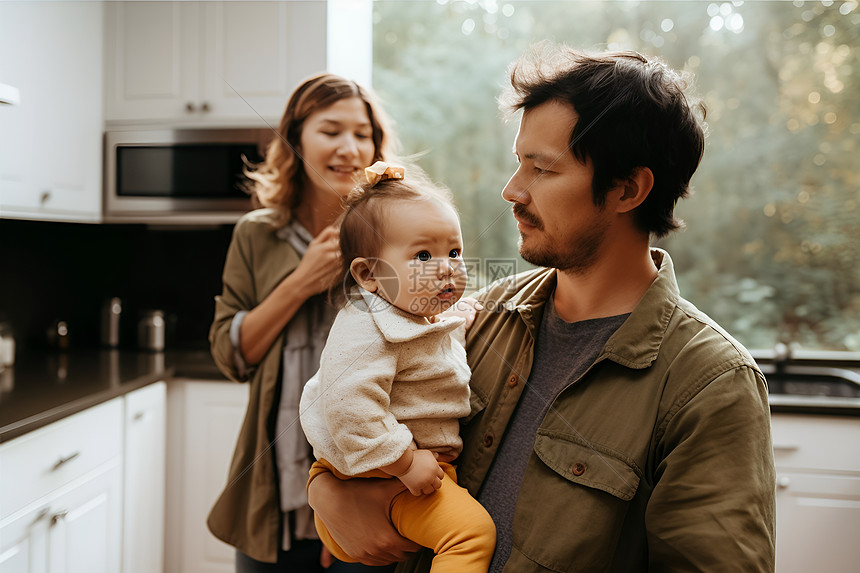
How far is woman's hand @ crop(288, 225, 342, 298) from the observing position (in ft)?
4.79

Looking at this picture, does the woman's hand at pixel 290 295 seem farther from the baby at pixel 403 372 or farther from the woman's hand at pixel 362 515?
the woman's hand at pixel 362 515

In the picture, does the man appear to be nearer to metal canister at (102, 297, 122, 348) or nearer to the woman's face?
the woman's face

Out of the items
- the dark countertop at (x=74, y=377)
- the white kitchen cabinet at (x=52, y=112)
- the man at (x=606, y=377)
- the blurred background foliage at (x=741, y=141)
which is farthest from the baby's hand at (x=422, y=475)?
the white kitchen cabinet at (x=52, y=112)

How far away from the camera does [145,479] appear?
2129 millimetres

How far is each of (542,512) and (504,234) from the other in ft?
5.81

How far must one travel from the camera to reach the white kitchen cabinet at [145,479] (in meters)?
2.04

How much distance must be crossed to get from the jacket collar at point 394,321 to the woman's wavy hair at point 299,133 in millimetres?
612

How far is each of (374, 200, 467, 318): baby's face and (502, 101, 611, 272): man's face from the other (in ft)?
0.43

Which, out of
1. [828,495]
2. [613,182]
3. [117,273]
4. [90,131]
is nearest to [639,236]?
[613,182]

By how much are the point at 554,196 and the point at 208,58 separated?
183 centimetres

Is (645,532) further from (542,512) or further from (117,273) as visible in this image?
(117,273)

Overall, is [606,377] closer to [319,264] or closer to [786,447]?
[319,264]

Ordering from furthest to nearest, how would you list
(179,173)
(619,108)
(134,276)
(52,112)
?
1. (134,276)
2. (179,173)
3. (52,112)
4. (619,108)

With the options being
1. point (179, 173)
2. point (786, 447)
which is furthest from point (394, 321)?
point (179, 173)
